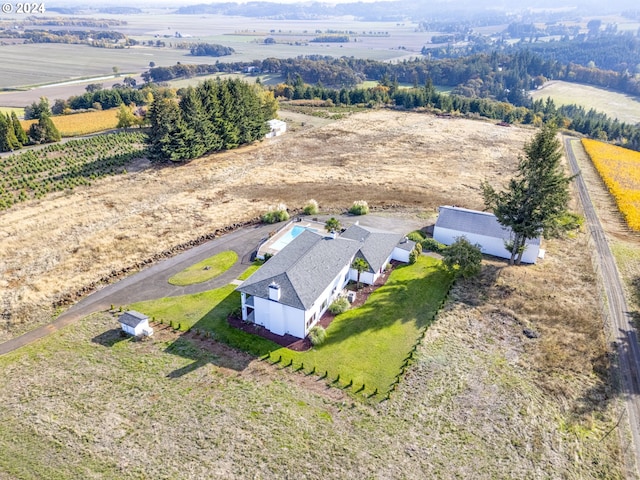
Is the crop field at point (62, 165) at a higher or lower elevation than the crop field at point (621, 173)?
higher

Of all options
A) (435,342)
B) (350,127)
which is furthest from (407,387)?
(350,127)

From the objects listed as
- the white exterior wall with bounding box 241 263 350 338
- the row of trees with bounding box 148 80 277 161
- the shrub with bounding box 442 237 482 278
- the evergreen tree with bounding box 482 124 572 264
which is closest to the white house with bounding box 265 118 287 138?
the row of trees with bounding box 148 80 277 161

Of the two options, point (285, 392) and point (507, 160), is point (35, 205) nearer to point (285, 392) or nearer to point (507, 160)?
point (285, 392)

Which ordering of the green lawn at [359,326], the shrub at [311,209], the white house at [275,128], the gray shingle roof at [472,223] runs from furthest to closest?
the white house at [275,128], the shrub at [311,209], the gray shingle roof at [472,223], the green lawn at [359,326]

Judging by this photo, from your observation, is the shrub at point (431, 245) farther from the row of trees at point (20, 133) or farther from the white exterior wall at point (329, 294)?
the row of trees at point (20, 133)

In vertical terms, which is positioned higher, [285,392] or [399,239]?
[399,239]

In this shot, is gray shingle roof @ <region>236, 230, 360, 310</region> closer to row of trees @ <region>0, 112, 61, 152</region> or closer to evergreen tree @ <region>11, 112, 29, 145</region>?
row of trees @ <region>0, 112, 61, 152</region>

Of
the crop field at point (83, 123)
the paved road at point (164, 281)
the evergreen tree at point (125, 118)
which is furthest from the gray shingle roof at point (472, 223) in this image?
the crop field at point (83, 123)
